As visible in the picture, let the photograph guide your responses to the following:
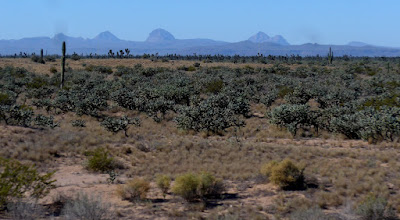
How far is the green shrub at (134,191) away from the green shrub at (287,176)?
4.01m

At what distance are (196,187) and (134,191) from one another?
181 cm

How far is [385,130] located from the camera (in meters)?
18.6

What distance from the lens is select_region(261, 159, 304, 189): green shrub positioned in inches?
470

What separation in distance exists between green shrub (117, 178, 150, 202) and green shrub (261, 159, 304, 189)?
4.01 m

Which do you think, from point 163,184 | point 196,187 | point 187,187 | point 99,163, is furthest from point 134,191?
point 99,163

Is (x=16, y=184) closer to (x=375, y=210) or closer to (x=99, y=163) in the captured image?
(x=99, y=163)

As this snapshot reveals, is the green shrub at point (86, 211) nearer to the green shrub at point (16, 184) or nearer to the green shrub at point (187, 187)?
the green shrub at point (16, 184)

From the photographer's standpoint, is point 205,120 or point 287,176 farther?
point 205,120

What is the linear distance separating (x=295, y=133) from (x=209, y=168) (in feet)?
28.0

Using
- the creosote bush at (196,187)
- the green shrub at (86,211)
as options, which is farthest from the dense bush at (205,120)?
the green shrub at (86,211)

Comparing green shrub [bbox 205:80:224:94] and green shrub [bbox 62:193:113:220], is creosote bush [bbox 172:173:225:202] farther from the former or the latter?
green shrub [bbox 205:80:224:94]

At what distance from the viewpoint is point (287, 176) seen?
39.4 ft

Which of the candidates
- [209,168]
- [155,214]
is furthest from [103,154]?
[155,214]

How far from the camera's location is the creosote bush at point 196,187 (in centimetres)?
1099
